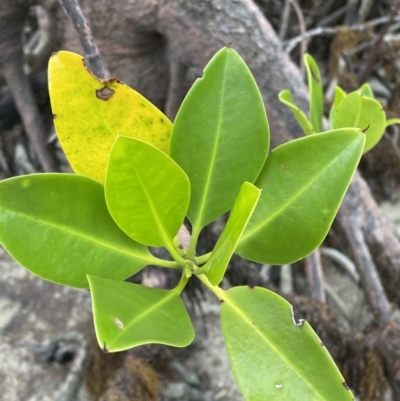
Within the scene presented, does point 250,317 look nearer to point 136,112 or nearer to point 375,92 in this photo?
point 136,112

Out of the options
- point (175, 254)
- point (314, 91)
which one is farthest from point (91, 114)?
point (314, 91)

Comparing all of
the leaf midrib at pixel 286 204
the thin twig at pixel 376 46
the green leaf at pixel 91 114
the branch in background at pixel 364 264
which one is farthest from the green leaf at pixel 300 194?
the thin twig at pixel 376 46

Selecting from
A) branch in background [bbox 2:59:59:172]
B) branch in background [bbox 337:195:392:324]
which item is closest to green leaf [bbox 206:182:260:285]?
branch in background [bbox 337:195:392:324]

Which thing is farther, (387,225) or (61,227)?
(387,225)

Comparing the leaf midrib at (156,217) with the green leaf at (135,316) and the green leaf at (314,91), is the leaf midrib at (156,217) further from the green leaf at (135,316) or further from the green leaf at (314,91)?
the green leaf at (314,91)

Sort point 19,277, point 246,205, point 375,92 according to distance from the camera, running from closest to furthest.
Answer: point 246,205, point 19,277, point 375,92

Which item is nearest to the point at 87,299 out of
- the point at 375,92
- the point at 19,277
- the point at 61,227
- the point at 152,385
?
the point at 19,277
